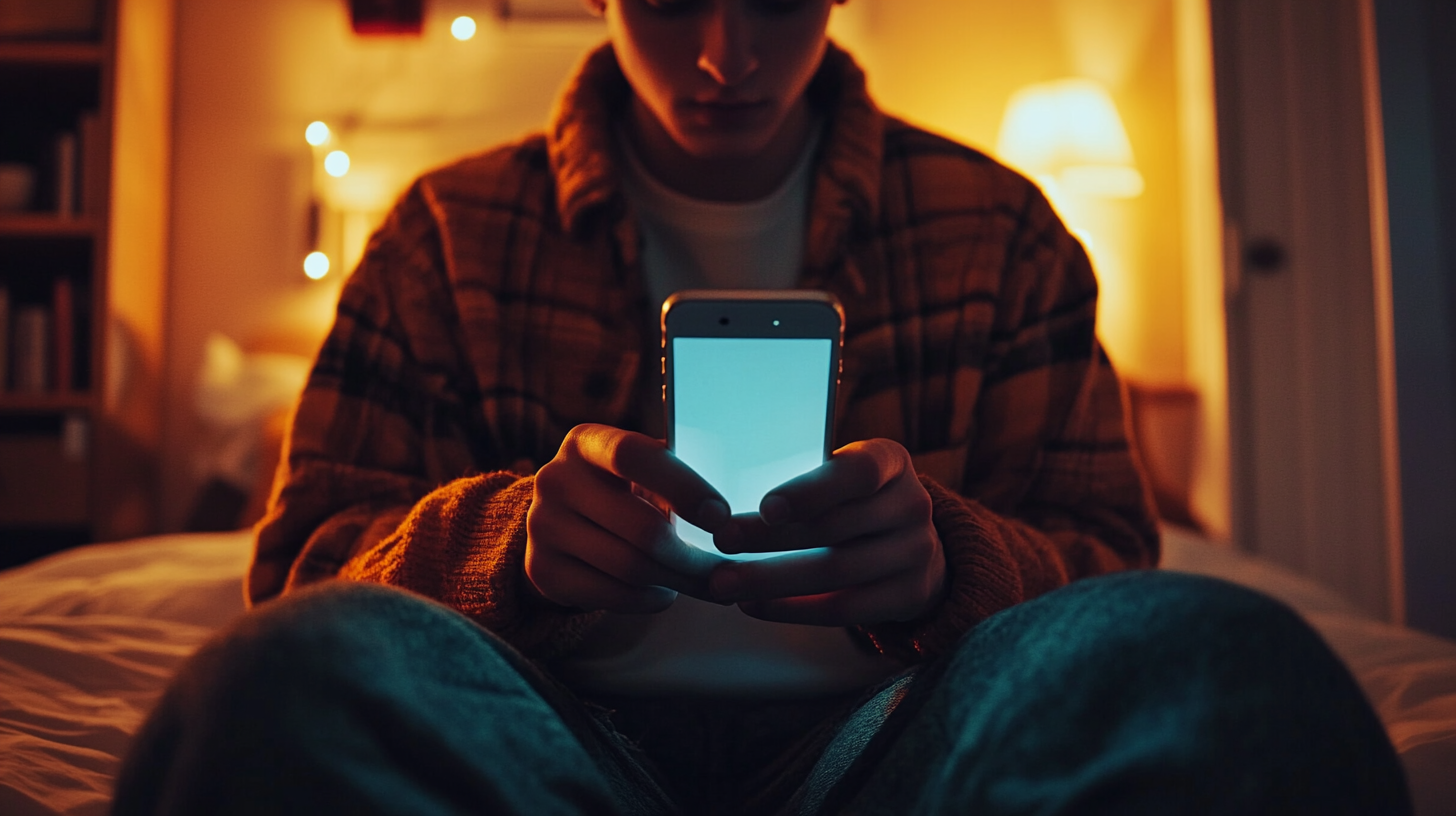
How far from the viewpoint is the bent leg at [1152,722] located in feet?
1.07

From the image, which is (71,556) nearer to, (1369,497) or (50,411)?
(50,411)

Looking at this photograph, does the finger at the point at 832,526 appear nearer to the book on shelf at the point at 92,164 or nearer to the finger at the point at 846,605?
the finger at the point at 846,605

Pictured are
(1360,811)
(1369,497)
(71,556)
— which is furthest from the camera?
(1369,497)

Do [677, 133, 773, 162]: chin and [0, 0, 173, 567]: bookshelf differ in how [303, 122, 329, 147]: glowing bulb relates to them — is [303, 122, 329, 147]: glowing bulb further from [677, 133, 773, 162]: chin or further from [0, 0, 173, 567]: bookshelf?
[677, 133, 773, 162]: chin

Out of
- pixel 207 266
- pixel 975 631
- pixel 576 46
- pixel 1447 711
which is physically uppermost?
pixel 576 46

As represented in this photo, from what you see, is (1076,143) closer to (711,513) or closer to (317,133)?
(317,133)

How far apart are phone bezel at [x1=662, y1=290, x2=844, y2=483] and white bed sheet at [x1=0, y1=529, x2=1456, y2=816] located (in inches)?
15.4

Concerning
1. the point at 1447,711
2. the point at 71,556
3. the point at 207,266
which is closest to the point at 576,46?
the point at 207,266

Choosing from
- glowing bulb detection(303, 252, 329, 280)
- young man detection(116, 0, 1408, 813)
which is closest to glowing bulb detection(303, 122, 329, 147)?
glowing bulb detection(303, 252, 329, 280)

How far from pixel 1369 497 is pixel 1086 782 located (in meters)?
2.04

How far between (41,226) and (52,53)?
35 centimetres

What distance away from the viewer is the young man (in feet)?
1.10

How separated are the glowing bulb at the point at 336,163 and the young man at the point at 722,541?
5.30 feet

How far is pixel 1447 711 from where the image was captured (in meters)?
0.68
